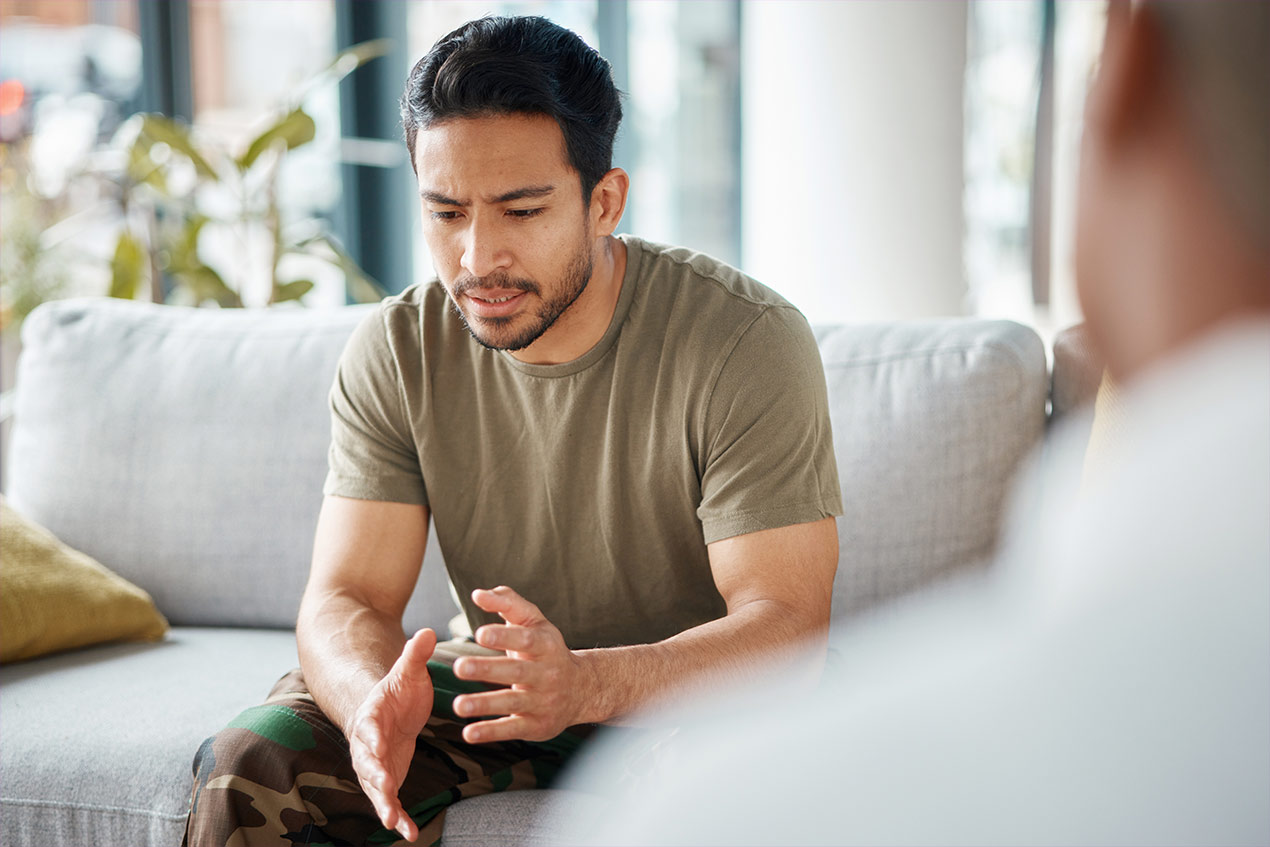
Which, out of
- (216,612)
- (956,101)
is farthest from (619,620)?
(956,101)

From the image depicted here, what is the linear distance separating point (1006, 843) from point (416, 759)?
829mm

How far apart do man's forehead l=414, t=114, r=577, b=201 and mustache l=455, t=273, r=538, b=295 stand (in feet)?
0.31

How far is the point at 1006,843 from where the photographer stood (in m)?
0.64

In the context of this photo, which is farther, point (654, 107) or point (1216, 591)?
point (654, 107)

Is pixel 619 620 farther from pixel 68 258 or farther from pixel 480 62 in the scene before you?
pixel 68 258

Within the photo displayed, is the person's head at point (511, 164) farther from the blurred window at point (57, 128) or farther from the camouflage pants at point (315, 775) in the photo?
the blurred window at point (57, 128)

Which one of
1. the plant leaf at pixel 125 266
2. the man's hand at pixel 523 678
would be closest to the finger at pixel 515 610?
the man's hand at pixel 523 678

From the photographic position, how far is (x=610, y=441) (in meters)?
1.44

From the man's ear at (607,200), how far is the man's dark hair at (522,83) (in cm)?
1

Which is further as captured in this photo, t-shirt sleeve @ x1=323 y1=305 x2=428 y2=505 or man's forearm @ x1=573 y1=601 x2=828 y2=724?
t-shirt sleeve @ x1=323 y1=305 x2=428 y2=505

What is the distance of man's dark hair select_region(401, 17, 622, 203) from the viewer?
1.35 meters

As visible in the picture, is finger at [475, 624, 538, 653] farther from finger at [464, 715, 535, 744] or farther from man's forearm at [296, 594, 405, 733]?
man's forearm at [296, 594, 405, 733]

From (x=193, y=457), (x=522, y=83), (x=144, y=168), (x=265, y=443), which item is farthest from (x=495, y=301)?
(x=144, y=168)

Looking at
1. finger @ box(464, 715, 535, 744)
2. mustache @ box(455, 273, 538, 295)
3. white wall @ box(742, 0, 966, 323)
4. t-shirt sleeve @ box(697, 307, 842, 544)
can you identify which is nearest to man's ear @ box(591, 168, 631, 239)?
mustache @ box(455, 273, 538, 295)
